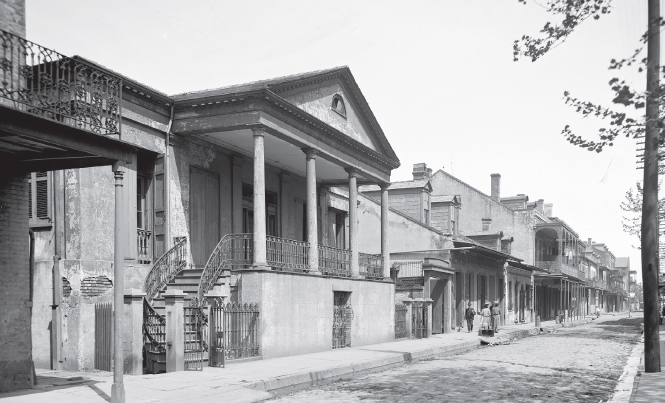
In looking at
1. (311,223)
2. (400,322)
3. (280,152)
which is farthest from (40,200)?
(400,322)

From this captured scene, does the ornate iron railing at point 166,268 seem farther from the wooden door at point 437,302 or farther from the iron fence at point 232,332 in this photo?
the wooden door at point 437,302

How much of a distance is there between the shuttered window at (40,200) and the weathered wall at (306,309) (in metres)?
4.71

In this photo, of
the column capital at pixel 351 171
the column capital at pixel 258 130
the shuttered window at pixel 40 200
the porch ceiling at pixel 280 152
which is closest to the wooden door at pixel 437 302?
the porch ceiling at pixel 280 152

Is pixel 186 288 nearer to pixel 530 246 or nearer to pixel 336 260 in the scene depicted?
pixel 336 260

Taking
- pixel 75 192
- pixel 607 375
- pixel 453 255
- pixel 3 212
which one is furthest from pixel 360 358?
pixel 453 255

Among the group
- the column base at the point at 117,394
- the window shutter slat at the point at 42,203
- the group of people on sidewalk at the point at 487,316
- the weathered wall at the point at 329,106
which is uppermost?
the weathered wall at the point at 329,106

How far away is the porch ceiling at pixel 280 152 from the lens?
61.0 ft

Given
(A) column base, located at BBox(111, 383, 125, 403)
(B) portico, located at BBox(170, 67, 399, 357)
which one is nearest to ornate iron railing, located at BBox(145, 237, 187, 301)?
(B) portico, located at BBox(170, 67, 399, 357)

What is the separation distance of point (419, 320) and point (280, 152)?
9057 millimetres

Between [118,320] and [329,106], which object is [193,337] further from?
[329,106]

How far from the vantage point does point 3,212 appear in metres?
11.0

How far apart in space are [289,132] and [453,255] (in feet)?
51.8

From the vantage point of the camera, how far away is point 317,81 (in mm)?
20562

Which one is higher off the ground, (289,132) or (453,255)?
(289,132)
